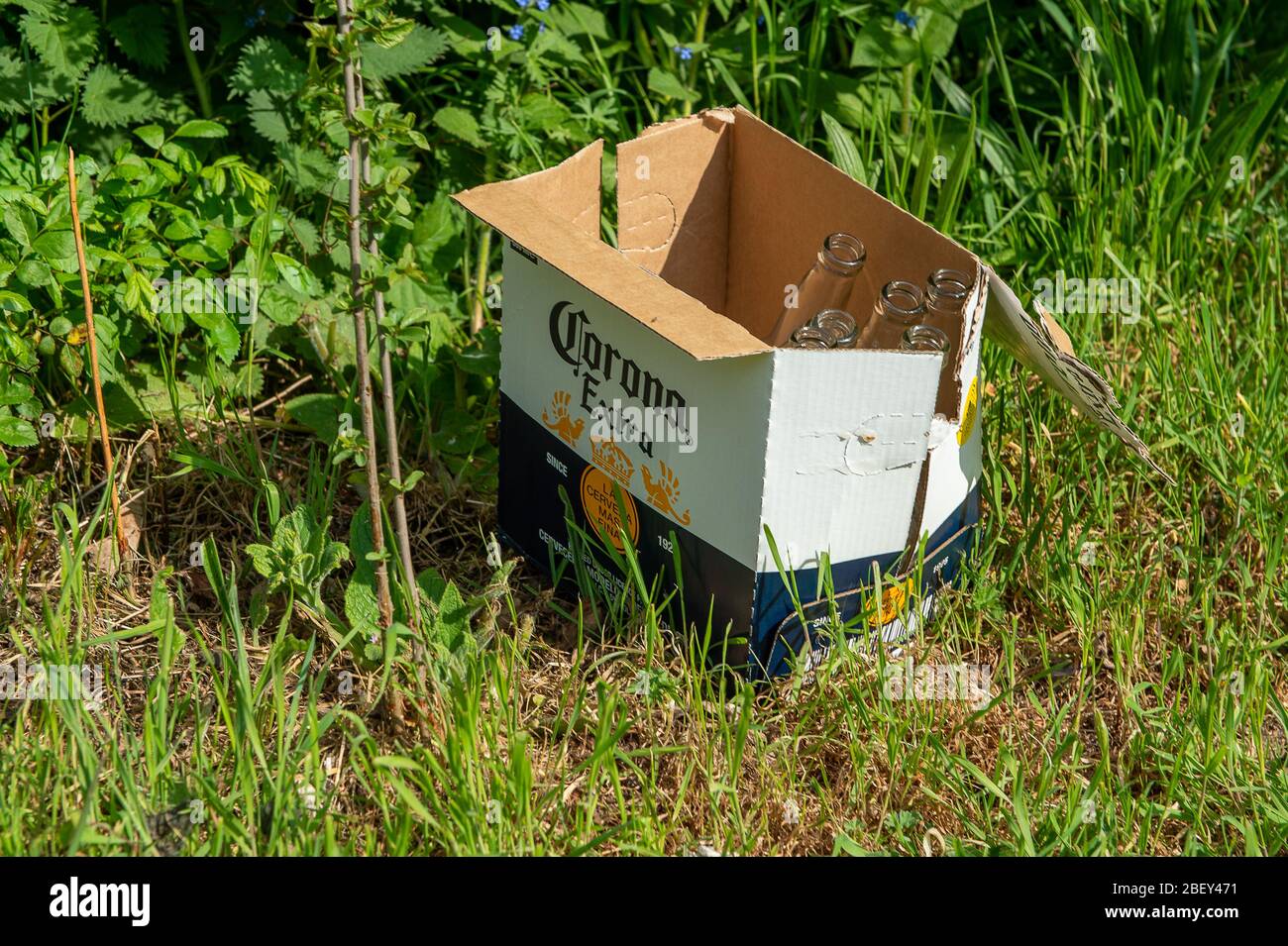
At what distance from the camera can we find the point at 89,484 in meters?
2.19

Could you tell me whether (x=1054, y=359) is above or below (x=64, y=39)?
below

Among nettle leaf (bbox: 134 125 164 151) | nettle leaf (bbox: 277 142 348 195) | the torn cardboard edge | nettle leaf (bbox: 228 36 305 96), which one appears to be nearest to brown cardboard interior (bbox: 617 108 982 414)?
the torn cardboard edge

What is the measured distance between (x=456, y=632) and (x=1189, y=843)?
3.19ft

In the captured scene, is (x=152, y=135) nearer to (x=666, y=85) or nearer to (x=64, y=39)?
(x=64, y=39)

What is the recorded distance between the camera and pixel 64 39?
7.46 feet

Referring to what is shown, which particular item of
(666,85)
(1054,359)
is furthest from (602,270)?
(666,85)

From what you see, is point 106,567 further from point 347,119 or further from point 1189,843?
point 1189,843

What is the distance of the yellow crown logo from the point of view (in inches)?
74.9

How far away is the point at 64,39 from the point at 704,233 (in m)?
1.12

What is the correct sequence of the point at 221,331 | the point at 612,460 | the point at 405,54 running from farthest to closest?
1. the point at 405,54
2. the point at 221,331
3. the point at 612,460

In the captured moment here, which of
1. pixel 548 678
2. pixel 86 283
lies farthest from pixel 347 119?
pixel 548 678

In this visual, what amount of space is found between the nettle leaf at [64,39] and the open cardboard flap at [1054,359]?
1523 mm

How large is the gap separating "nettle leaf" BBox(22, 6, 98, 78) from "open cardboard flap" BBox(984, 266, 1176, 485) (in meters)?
1.52

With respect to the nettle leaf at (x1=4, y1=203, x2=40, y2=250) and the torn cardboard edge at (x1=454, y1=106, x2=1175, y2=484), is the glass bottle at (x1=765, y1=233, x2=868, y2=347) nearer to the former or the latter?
the torn cardboard edge at (x1=454, y1=106, x2=1175, y2=484)
